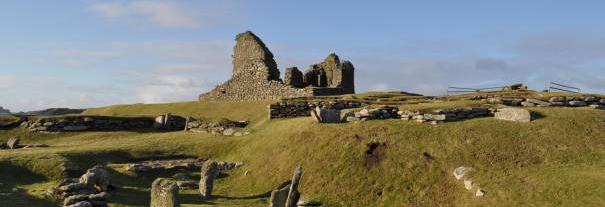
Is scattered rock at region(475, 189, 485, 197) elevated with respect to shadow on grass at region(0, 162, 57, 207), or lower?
lower

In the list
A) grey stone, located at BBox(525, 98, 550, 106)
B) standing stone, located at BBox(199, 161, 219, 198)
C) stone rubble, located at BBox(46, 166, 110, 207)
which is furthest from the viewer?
grey stone, located at BBox(525, 98, 550, 106)

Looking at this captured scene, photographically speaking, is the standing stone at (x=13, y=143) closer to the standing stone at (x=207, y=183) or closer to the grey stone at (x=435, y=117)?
the standing stone at (x=207, y=183)

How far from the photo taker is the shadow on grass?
2579cm

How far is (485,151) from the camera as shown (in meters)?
31.1

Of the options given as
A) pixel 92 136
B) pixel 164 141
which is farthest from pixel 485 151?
pixel 92 136

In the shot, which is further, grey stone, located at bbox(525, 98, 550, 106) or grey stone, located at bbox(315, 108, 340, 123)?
grey stone, located at bbox(525, 98, 550, 106)

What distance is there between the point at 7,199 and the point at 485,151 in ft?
75.4

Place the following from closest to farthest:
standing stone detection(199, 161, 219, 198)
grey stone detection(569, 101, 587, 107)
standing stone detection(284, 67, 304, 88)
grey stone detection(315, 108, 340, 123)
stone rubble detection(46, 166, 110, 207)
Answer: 1. stone rubble detection(46, 166, 110, 207)
2. standing stone detection(199, 161, 219, 198)
3. grey stone detection(315, 108, 340, 123)
4. grey stone detection(569, 101, 587, 107)
5. standing stone detection(284, 67, 304, 88)

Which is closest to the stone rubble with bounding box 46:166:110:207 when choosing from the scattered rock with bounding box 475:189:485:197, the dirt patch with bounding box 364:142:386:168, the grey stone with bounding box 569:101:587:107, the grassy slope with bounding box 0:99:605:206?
the grassy slope with bounding box 0:99:605:206

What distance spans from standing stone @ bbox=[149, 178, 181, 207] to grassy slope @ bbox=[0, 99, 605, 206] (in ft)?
12.8

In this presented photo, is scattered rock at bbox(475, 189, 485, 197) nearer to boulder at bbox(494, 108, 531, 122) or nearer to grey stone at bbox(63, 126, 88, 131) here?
boulder at bbox(494, 108, 531, 122)

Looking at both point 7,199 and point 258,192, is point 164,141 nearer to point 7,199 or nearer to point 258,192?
point 258,192

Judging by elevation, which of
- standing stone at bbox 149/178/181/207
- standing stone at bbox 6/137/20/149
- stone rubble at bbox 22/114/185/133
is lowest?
standing stone at bbox 149/178/181/207

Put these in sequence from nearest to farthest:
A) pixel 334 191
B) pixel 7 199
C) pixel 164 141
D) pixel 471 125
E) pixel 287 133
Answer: pixel 7 199, pixel 334 191, pixel 471 125, pixel 287 133, pixel 164 141
